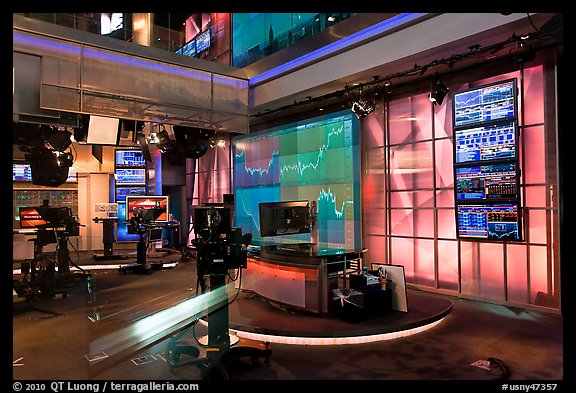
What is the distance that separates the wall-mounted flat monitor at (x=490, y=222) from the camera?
4.93m

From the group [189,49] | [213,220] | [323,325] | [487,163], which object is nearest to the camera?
[213,220]

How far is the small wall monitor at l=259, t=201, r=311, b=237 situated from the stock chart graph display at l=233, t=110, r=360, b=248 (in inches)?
45.8

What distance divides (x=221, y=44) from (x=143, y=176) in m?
6.15

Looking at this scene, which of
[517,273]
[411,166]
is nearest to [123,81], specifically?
[411,166]

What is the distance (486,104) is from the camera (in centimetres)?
516

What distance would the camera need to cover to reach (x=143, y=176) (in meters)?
12.7

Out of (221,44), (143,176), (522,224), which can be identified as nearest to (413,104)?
(522,224)

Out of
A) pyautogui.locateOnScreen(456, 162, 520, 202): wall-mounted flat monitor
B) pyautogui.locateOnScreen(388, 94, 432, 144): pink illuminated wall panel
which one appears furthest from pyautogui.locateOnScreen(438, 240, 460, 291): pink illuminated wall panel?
pyautogui.locateOnScreen(388, 94, 432, 144): pink illuminated wall panel

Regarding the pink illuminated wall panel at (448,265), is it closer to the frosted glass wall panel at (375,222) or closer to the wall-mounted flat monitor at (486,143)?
the frosted glass wall panel at (375,222)

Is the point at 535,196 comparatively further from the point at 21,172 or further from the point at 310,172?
the point at 21,172

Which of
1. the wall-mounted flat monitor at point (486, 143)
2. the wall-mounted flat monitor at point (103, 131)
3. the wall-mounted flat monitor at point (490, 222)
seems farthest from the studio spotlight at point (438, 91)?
the wall-mounted flat monitor at point (103, 131)

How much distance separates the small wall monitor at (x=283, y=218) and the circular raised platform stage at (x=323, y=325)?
1.00 m

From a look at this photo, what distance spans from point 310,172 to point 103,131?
4.19 meters
